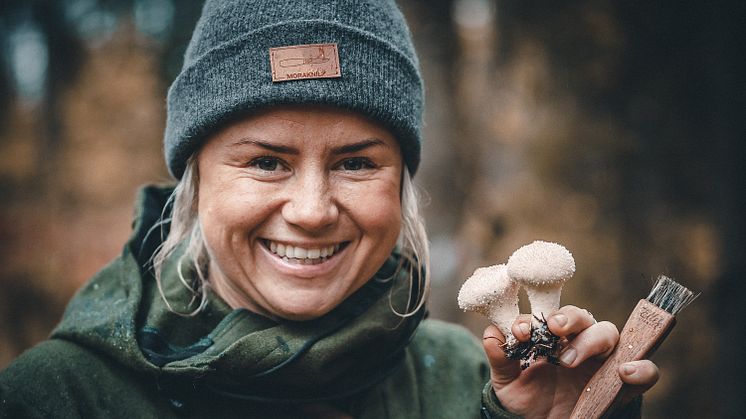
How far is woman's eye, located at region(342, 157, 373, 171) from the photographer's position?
161 cm

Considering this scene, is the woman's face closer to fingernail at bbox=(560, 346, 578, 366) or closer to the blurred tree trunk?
fingernail at bbox=(560, 346, 578, 366)

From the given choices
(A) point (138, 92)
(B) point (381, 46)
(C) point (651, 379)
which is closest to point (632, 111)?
(B) point (381, 46)

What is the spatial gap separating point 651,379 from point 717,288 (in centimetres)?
223

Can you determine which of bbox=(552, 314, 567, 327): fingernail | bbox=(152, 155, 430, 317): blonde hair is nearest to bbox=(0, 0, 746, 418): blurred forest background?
bbox=(152, 155, 430, 317): blonde hair

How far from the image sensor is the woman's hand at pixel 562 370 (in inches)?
48.0

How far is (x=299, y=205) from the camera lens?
1492mm

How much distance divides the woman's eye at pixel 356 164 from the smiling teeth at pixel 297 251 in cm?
25

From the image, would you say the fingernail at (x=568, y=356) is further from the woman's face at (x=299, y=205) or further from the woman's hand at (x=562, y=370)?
the woman's face at (x=299, y=205)

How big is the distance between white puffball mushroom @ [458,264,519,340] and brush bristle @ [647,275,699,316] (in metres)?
0.30

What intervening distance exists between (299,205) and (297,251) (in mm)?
157

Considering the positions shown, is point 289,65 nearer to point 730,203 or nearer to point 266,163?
point 266,163

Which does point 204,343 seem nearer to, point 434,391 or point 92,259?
point 434,391

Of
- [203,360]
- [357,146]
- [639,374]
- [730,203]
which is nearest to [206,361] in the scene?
[203,360]

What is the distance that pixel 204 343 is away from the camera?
5.15 ft
